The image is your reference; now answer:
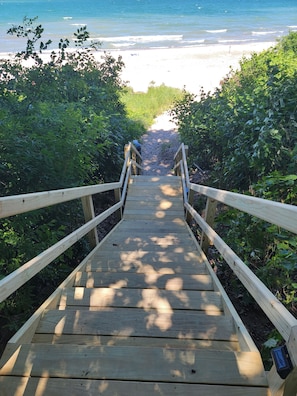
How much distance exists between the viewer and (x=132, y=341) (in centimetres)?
182

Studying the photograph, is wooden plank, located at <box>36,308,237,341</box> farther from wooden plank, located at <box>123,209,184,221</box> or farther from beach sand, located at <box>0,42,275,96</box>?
beach sand, located at <box>0,42,275,96</box>

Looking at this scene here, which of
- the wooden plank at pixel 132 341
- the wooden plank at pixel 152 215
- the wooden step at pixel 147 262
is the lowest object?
the wooden plank at pixel 152 215

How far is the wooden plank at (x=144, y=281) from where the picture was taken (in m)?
2.57

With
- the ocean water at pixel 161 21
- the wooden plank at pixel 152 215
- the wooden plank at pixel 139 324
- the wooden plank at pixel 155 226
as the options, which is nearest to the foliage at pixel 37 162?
the wooden plank at pixel 139 324

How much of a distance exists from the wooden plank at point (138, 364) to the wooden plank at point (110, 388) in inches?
1.1

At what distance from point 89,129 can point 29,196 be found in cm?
331

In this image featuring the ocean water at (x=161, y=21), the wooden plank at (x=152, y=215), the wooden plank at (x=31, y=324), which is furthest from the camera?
the ocean water at (x=161, y=21)

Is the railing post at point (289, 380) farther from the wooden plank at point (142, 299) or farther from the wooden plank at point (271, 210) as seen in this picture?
the wooden plank at point (142, 299)

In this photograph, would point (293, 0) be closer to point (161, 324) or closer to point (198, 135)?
point (198, 135)

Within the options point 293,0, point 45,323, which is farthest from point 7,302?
point 293,0

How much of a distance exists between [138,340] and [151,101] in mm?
15399

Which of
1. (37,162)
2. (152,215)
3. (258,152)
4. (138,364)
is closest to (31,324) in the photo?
(138,364)

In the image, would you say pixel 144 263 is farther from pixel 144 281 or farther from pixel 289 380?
pixel 289 380

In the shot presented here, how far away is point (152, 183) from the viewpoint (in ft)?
23.0
